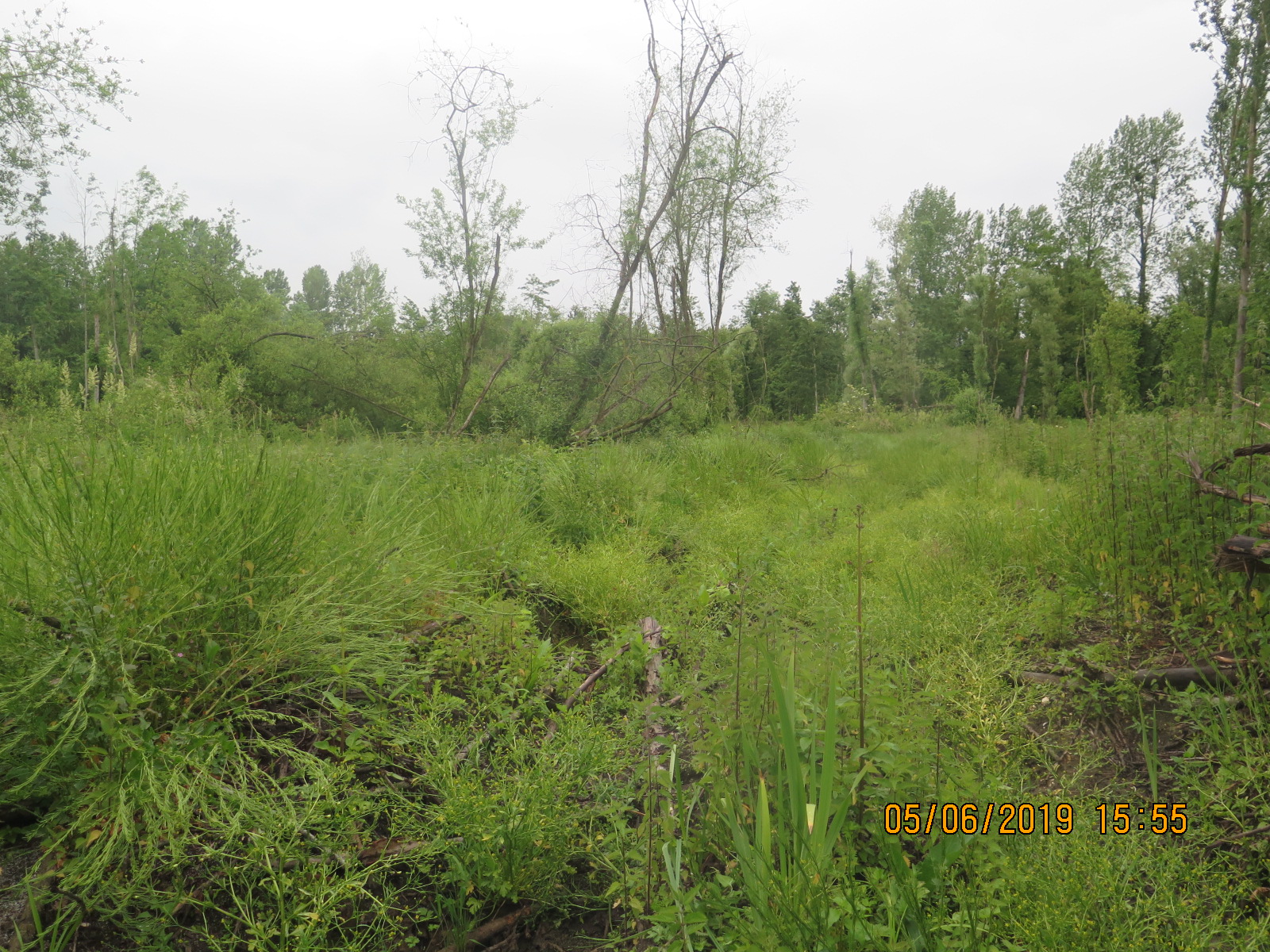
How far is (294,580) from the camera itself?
2.48 metres

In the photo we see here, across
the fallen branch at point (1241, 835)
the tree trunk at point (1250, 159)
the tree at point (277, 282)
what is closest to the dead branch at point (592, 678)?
the fallen branch at point (1241, 835)

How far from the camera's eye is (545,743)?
2.22 metres

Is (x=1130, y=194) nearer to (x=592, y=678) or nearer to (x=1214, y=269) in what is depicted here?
(x=1214, y=269)

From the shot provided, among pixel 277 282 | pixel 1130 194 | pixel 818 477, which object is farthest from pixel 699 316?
pixel 277 282

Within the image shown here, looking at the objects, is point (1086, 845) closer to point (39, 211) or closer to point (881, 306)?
point (39, 211)

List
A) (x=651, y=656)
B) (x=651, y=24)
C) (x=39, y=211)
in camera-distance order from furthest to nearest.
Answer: (x=39, y=211) → (x=651, y=24) → (x=651, y=656)

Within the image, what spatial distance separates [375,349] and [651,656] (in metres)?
10.9

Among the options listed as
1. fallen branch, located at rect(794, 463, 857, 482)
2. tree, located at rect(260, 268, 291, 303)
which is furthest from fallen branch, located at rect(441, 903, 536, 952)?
tree, located at rect(260, 268, 291, 303)

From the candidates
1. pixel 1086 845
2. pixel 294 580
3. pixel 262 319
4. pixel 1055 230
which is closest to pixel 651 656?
pixel 294 580

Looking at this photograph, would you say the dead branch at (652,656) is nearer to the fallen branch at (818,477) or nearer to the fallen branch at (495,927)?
the fallen branch at (495,927)
